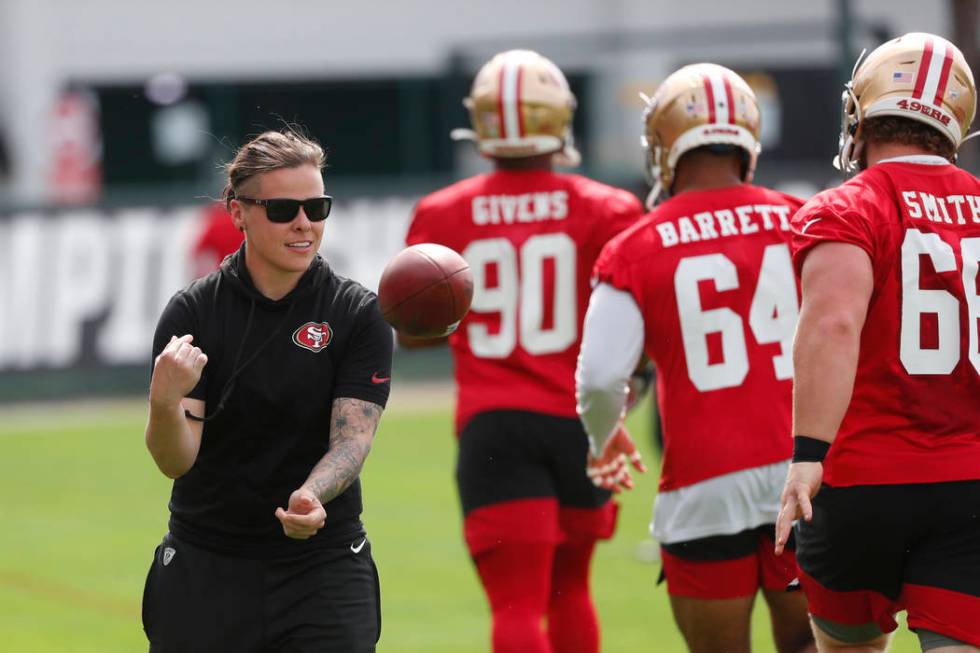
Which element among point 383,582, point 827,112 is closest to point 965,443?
point 383,582

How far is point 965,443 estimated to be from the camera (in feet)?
→ 14.4

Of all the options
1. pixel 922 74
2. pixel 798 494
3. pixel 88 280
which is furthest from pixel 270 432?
pixel 88 280

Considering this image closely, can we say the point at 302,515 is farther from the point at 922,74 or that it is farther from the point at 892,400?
the point at 922,74

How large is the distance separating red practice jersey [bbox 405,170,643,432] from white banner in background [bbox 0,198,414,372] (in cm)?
1098

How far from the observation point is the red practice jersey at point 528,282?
6305 mm

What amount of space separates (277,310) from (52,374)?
43.8ft

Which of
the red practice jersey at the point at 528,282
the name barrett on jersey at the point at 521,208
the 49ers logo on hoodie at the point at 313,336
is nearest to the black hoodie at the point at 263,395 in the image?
the 49ers logo on hoodie at the point at 313,336

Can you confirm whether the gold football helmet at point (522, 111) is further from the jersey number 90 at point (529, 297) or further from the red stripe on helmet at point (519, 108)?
the jersey number 90 at point (529, 297)

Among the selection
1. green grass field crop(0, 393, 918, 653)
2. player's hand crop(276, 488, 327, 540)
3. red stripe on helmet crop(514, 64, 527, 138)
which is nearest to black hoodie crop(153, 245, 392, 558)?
player's hand crop(276, 488, 327, 540)

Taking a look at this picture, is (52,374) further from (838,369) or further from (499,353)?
(838,369)

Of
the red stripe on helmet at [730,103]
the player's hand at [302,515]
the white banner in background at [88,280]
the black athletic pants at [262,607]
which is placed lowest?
the white banner in background at [88,280]

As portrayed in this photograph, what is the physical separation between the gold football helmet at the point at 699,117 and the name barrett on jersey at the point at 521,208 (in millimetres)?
783

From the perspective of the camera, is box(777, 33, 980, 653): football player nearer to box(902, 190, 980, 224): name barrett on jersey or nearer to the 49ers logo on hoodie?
box(902, 190, 980, 224): name barrett on jersey

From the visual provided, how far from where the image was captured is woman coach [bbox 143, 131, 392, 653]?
462 centimetres
